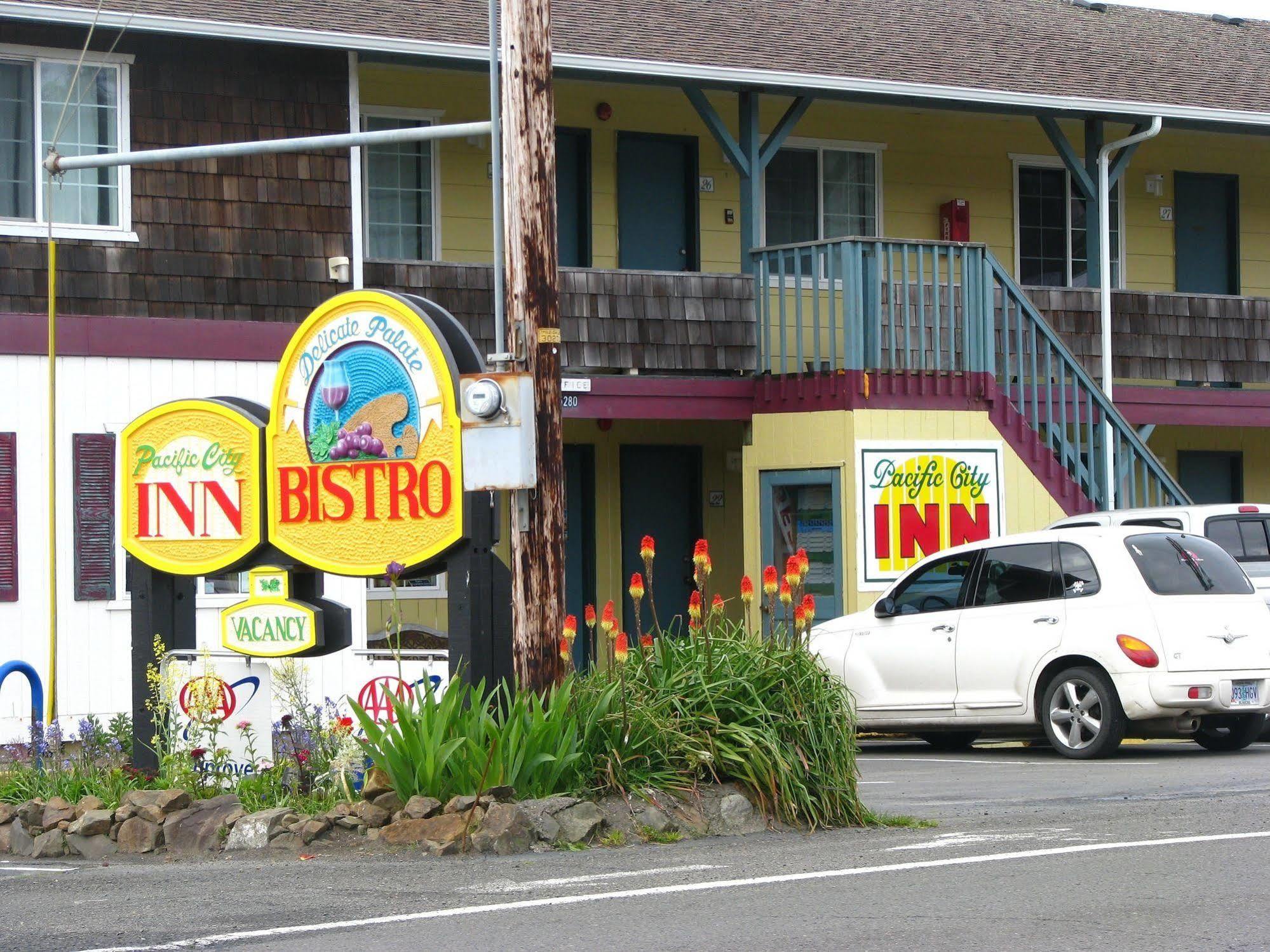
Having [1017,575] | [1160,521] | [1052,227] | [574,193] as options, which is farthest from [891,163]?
[1017,575]

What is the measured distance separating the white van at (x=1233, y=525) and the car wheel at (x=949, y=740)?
1796 millimetres

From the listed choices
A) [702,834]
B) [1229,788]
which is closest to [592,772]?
[702,834]

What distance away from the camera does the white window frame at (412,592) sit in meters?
19.0

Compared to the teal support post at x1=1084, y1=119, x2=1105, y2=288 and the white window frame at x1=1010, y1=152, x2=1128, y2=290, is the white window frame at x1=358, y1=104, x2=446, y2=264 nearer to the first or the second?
the teal support post at x1=1084, y1=119, x2=1105, y2=288

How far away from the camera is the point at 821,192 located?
70.4ft

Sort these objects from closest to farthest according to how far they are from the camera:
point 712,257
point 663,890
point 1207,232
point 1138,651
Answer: point 663,890
point 1138,651
point 712,257
point 1207,232

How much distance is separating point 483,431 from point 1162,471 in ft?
34.8

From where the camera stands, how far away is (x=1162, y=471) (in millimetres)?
19031

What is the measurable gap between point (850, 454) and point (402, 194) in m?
5.11

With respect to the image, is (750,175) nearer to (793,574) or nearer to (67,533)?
(67,533)

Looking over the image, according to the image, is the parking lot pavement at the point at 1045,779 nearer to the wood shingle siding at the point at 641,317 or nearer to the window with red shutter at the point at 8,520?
the wood shingle siding at the point at 641,317

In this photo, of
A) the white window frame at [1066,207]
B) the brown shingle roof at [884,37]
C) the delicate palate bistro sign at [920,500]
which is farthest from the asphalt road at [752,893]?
the white window frame at [1066,207]

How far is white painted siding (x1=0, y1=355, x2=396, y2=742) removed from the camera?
1573 centimetres

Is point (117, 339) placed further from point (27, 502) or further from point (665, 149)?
point (665, 149)
